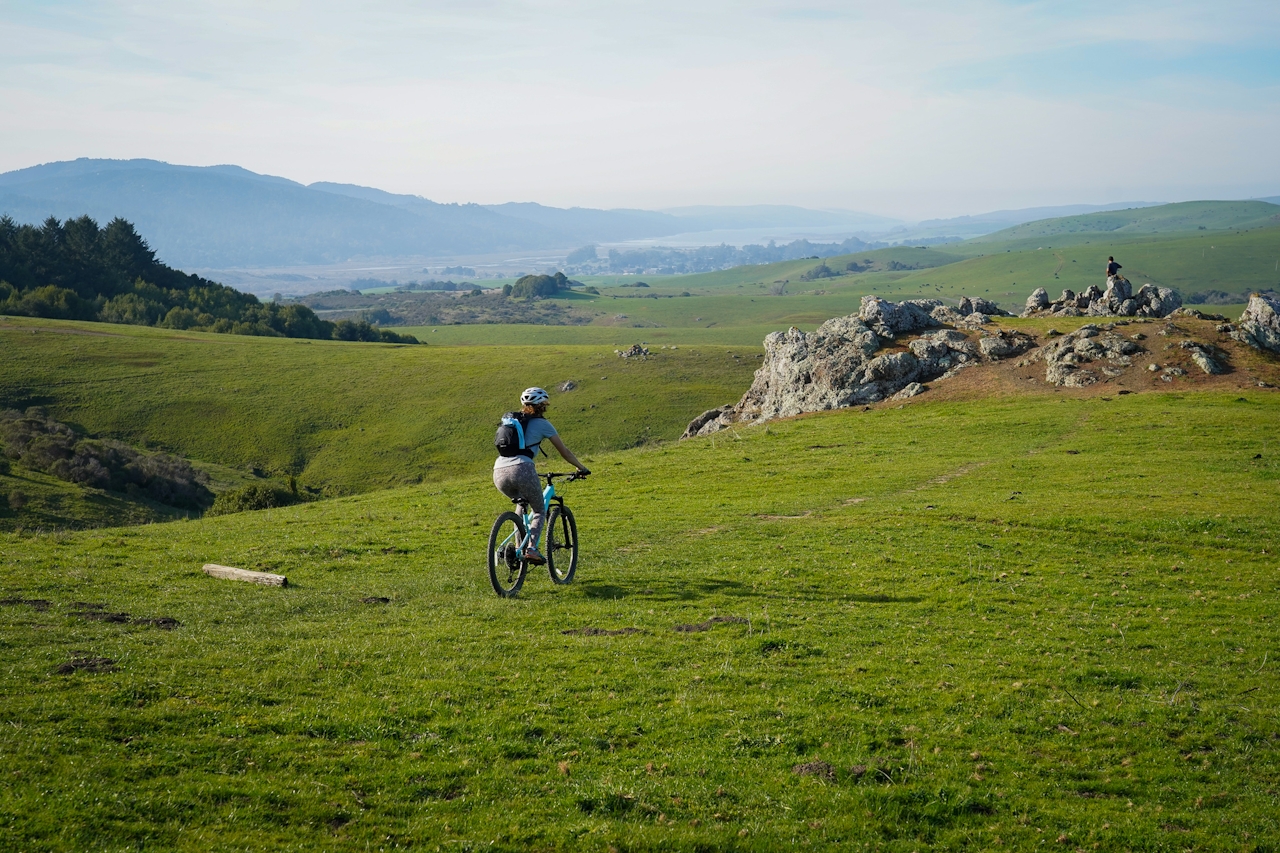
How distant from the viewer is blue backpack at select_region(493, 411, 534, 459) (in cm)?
1730

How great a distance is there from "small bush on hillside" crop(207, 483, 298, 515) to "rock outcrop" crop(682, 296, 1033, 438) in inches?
1247

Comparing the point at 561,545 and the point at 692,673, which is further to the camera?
the point at 561,545

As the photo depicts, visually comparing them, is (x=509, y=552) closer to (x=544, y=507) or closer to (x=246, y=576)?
(x=544, y=507)

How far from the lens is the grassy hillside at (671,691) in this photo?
356 inches

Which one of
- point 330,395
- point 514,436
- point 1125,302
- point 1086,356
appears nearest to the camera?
point 514,436

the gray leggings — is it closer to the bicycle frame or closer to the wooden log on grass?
the bicycle frame

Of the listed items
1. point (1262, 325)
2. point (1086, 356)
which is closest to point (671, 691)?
point (1086, 356)

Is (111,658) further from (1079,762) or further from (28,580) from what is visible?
(1079,762)

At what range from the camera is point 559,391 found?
110m

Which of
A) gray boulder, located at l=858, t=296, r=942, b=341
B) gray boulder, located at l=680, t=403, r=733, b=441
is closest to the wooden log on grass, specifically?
gray boulder, located at l=680, t=403, r=733, b=441

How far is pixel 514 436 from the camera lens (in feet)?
57.1

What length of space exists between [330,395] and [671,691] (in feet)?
320

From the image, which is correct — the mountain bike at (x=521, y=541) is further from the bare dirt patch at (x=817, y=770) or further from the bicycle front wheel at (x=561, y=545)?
the bare dirt patch at (x=817, y=770)

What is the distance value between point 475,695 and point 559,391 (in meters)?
98.4
